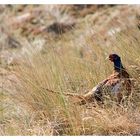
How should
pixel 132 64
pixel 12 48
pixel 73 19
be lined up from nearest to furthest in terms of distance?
pixel 132 64, pixel 12 48, pixel 73 19

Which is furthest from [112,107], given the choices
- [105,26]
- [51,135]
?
[105,26]

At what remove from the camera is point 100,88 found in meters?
3.55

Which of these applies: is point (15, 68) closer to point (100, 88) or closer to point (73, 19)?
point (100, 88)

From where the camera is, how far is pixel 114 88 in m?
→ 3.50

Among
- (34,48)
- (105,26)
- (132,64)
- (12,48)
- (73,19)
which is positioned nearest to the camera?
(132,64)

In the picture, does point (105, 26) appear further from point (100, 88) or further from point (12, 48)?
point (100, 88)

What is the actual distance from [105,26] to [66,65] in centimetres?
147

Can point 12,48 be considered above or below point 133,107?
above

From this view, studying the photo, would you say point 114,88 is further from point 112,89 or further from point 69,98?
point 69,98

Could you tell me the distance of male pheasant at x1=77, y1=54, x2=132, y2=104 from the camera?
3.49 metres

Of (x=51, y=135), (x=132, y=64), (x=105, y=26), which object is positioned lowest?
(x=51, y=135)

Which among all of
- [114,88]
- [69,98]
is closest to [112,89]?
[114,88]

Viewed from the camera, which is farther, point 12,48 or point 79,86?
point 12,48

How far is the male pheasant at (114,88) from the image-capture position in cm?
349
